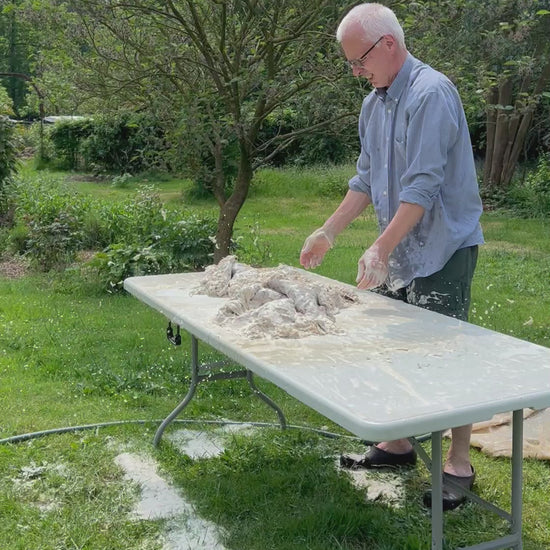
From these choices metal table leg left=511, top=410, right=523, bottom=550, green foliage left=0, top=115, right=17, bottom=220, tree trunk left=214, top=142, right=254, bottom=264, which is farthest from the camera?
green foliage left=0, top=115, right=17, bottom=220

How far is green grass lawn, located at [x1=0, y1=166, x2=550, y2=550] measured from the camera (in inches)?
117

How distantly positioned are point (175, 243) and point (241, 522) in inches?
185

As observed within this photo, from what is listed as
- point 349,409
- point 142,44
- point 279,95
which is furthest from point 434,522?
point 142,44

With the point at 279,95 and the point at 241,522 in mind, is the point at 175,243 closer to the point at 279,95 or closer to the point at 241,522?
the point at 279,95

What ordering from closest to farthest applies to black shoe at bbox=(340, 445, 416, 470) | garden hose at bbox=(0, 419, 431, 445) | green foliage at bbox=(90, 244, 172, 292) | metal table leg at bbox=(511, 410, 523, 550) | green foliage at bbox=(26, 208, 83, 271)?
metal table leg at bbox=(511, 410, 523, 550), black shoe at bbox=(340, 445, 416, 470), garden hose at bbox=(0, 419, 431, 445), green foliage at bbox=(90, 244, 172, 292), green foliage at bbox=(26, 208, 83, 271)

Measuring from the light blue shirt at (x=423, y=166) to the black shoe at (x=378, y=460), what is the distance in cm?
85

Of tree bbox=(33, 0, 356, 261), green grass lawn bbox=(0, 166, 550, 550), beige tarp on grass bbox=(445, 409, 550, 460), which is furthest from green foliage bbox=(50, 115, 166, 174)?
beige tarp on grass bbox=(445, 409, 550, 460)

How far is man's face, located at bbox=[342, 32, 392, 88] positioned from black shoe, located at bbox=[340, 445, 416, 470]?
5.48 feet

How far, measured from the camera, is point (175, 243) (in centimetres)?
752

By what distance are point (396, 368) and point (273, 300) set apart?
2.71 feet

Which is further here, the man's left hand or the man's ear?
the man's ear

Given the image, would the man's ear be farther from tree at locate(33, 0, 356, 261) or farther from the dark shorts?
tree at locate(33, 0, 356, 261)

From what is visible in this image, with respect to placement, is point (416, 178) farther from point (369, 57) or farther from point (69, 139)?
point (69, 139)

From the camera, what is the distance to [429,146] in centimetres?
281
